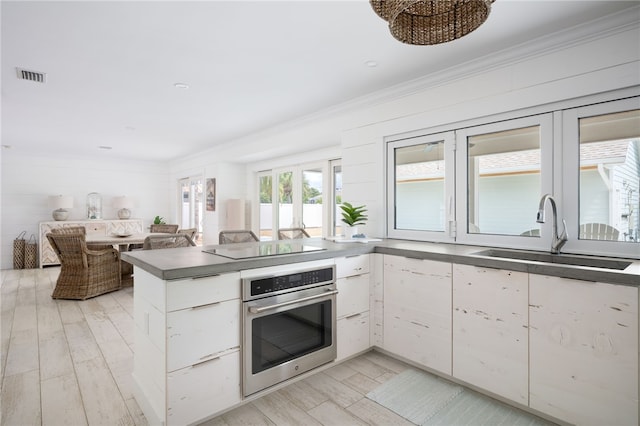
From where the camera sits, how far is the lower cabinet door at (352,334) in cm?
253

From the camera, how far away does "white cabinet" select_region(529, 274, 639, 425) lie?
1.62m

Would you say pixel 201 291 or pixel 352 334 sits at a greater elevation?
pixel 201 291

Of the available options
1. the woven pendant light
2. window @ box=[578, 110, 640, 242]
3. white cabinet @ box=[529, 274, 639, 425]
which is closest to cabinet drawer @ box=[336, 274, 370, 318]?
white cabinet @ box=[529, 274, 639, 425]

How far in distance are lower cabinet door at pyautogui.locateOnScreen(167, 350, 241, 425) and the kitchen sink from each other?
178cm

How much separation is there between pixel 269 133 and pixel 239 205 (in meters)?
1.87

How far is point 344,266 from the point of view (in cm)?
255

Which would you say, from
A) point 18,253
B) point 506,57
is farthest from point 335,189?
point 18,253

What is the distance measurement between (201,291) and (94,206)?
7435 mm

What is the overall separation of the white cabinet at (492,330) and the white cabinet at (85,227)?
24.0 feet

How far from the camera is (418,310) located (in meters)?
2.46

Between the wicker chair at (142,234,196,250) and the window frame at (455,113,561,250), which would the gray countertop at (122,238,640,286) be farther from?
the wicker chair at (142,234,196,250)

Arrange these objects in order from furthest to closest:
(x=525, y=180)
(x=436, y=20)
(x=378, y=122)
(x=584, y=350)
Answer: (x=378, y=122) → (x=525, y=180) → (x=584, y=350) → (x=436, y=20)

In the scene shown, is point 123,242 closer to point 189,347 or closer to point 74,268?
point 74,268

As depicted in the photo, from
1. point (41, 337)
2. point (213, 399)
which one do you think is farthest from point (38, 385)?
point (213, 399)
